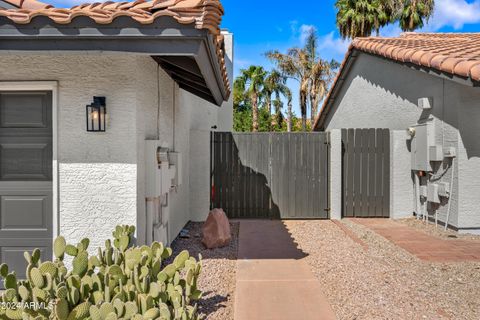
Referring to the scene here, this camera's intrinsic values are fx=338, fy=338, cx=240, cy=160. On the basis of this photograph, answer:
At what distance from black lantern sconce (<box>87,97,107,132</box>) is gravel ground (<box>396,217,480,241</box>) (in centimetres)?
716

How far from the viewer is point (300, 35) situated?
31406 millimetres

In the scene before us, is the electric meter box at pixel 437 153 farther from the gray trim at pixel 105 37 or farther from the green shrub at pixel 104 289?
the green shrub at pixel 104 289

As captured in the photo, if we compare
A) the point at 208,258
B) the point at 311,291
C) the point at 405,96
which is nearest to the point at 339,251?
the point at 311,291

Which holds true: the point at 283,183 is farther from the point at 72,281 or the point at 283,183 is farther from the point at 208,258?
the point at 72,281

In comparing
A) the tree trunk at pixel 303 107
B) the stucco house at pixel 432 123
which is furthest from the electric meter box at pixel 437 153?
the tree trunk at pixel 303 107

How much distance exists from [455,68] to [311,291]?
198 inches

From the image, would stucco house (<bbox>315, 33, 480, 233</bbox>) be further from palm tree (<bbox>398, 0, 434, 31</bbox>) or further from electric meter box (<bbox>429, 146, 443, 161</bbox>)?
palm tree (<bbox>398, 0, 434, 31</bbox>)

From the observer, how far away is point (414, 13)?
2091 cm

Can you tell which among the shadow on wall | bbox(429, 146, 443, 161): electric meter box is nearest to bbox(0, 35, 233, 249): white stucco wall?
the shadow on wall

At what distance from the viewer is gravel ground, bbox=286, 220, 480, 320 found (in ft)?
13.1

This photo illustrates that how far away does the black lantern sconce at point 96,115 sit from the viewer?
4.32m

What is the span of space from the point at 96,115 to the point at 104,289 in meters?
2.21

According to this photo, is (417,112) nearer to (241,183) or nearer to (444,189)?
(444,189)

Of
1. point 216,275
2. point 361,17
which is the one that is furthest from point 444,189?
point 361,17
